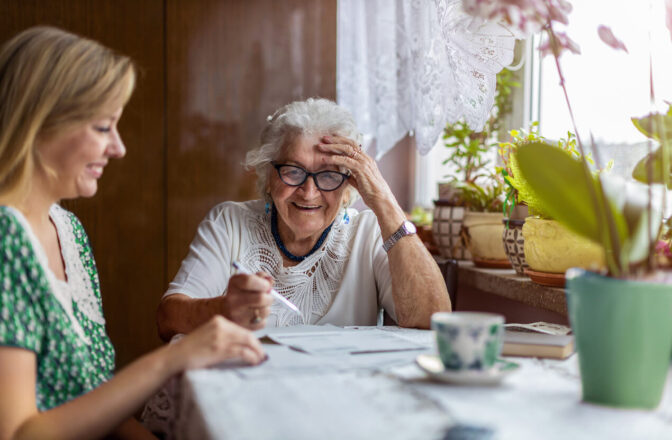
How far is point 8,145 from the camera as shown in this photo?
1020 mm

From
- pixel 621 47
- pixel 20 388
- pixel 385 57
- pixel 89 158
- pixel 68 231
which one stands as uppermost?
pixel 385 57

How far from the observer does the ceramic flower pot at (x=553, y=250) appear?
165 centimetres

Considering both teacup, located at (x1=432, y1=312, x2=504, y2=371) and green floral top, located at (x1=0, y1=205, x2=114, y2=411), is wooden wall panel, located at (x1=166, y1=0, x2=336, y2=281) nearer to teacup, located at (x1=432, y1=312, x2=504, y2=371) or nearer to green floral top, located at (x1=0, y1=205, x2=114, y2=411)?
green floral top, located at (x1=0, y1=205, x2=114, y2=411)

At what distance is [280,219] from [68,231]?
0.64 meters

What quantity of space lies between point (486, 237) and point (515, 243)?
296 millimetres

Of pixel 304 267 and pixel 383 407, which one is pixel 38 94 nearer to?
pixel 383 407

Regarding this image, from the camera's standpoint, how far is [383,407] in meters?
0.77

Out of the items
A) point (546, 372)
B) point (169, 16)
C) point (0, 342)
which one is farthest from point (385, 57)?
point (0, 342)

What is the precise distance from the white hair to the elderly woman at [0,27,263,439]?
0.64 metres

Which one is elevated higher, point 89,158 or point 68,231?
point 89,158

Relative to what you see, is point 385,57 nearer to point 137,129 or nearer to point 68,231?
point 137,129

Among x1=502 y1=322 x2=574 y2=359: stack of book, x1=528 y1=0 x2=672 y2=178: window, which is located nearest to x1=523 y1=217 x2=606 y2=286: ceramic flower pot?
x1=528 y1=0 x2=672 y2=178: window

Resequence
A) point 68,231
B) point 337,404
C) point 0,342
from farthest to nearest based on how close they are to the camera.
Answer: point 68,231, point 0,342, point 337,404

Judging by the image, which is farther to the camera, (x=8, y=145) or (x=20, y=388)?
(x=8, y=145)
